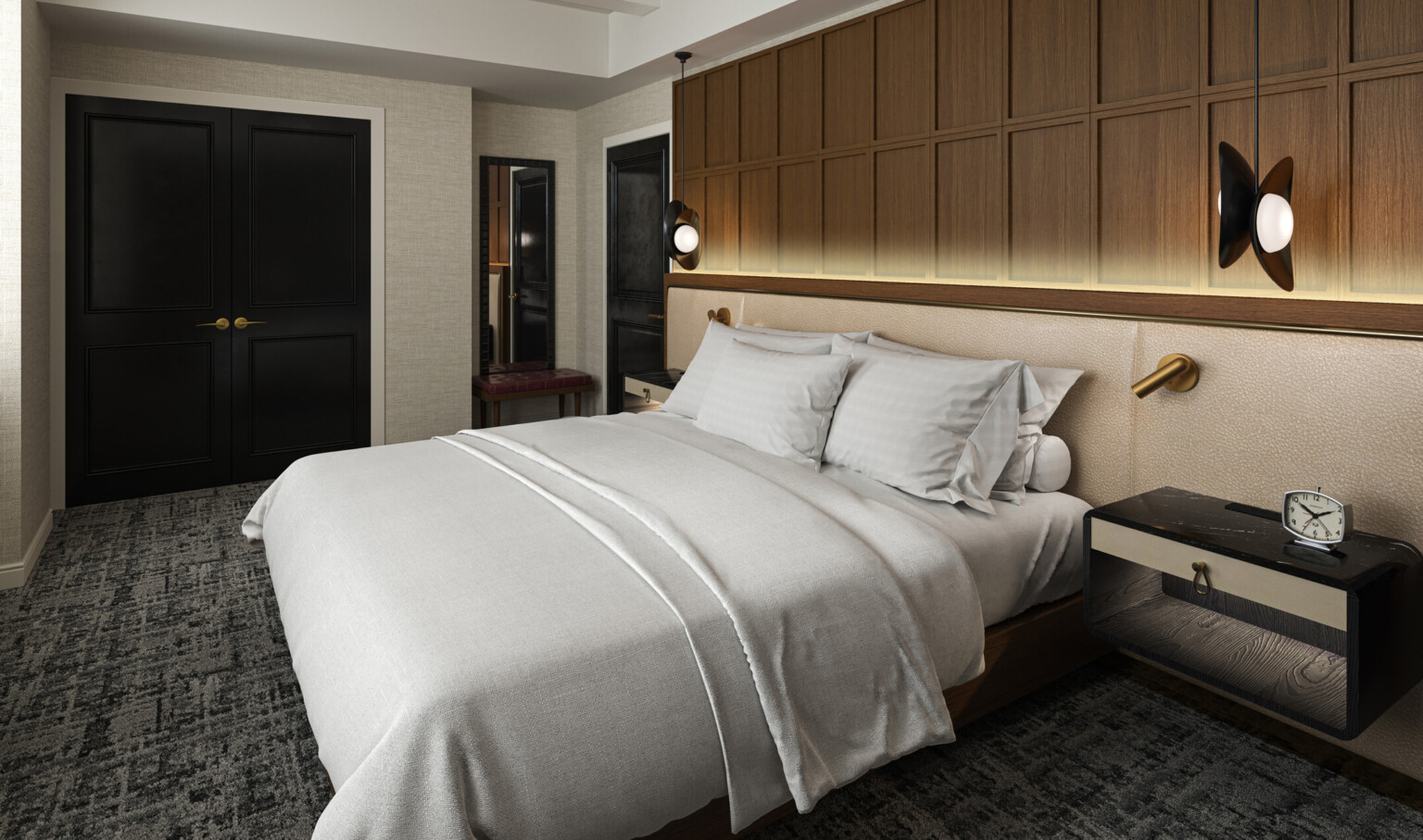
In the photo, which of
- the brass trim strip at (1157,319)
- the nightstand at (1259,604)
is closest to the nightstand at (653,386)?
the brass trim strip at (1157,319)

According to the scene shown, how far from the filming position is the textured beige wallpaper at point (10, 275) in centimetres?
325

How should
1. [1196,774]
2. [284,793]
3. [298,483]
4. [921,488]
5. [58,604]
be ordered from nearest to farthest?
[284,793] → [1196,774] → [921,488] → [298,483] → [58,604]

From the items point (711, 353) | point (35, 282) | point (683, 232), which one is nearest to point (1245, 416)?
Result: point (711, 353)

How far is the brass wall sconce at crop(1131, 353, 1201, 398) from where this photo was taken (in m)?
2.41

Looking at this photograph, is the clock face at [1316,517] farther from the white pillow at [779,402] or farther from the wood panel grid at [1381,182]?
the white pillow at [779,402]

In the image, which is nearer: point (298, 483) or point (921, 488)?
point (921, 488)

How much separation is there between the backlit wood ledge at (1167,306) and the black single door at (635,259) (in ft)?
5.23

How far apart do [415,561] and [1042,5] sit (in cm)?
264

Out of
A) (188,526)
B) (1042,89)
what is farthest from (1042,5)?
(188,526)

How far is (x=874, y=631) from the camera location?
1.89 m

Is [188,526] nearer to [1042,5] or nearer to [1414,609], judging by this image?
[1042,5]

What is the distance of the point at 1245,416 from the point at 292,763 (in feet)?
8.76

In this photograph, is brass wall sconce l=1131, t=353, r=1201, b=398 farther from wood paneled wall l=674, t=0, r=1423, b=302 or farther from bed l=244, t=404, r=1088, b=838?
bed l=244, t=404, r=1088, b=838

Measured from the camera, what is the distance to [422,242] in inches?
207
